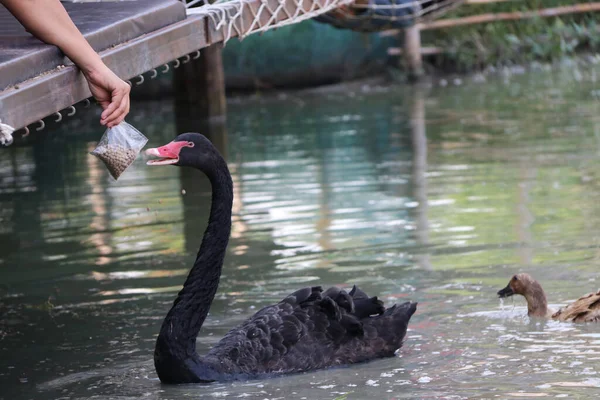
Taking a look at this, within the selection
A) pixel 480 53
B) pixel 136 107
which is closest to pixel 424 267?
pixel 136 107

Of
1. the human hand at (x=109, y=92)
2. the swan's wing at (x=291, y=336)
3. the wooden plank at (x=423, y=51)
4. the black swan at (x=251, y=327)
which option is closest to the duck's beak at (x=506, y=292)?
the black swan at (x=251, y=327)

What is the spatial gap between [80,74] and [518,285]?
8.06 feet

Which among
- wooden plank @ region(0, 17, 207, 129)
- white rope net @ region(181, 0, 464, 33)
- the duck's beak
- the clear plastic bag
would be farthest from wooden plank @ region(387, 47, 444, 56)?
the clear plastic bag

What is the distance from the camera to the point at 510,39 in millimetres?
19031

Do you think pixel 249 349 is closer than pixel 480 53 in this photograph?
Yes

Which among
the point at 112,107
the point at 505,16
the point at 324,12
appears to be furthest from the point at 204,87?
the point at 505,16

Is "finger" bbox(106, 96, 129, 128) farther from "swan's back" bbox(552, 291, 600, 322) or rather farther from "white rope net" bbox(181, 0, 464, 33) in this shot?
"swan's back" bbox(552, 291, 600, 322)

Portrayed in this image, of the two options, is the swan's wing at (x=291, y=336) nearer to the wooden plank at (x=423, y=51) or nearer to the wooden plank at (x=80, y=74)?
the wooden plank at (x=80, y=74)

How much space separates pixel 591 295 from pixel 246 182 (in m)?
4.96

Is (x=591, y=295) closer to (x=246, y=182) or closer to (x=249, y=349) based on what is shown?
(x=249, y=349)

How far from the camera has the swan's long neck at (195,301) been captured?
16.3 feet

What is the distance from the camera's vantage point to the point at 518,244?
7332 millimetres

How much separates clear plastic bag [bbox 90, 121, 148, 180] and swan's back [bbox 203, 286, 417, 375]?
93cm

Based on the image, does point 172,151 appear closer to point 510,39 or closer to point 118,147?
point 118,147
